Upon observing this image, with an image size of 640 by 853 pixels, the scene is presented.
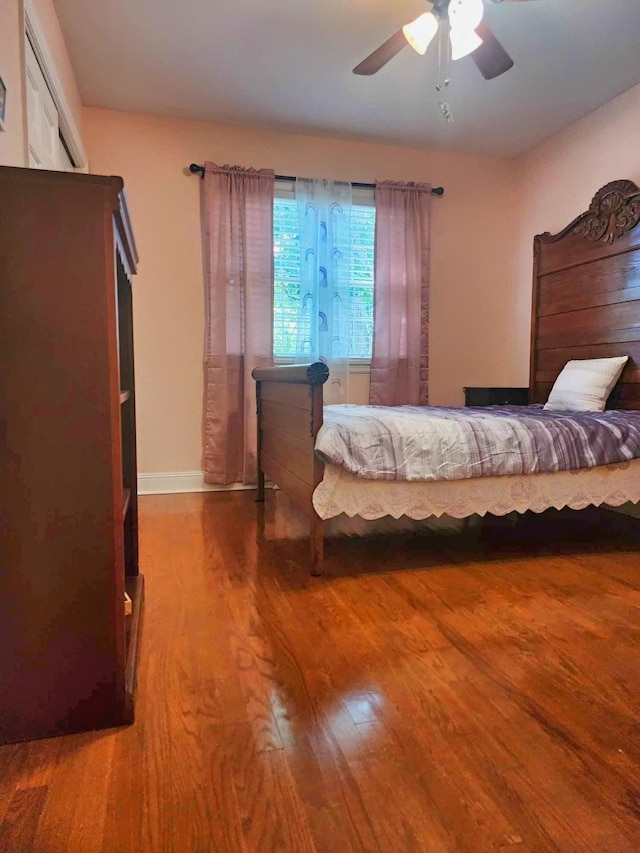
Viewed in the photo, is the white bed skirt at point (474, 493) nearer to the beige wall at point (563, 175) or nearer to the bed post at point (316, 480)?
the bed post at point (316, 480)

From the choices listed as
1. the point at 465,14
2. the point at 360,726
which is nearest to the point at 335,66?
the point at 465,14

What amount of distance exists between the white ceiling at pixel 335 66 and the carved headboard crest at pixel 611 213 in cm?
62

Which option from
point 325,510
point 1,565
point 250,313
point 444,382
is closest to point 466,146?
point 444,382

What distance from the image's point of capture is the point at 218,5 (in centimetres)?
250

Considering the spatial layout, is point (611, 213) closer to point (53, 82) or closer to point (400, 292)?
point (400, 292)

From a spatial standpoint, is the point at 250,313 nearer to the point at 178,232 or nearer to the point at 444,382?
the point at 178,232

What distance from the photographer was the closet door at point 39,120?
2049mm

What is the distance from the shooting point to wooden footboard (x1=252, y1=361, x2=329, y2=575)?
6.93ft

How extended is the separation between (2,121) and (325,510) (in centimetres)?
168

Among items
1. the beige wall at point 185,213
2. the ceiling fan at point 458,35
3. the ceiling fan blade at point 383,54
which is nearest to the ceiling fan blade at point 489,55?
the ceiling fan at point 458,35

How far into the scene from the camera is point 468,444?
2.26 m

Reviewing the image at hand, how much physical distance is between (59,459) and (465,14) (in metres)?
2.29

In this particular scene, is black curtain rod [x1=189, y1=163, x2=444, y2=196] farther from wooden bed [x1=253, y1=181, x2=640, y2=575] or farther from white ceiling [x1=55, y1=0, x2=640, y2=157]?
wooden bed [x1=253, y1=181, x2=640, y2=575]

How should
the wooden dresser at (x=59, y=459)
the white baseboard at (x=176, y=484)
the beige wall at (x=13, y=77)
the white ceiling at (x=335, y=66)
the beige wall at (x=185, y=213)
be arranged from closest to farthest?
the wooden dresser at (x=59, y=459) < the beige wall at (x=13, y=77) < the white ceiling at (x=335, y=66) < the beige wall at (x=185, y=213) < the white baseboard at (x=176, y=484)
